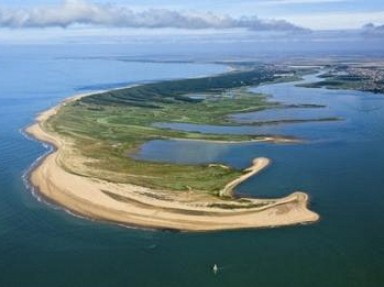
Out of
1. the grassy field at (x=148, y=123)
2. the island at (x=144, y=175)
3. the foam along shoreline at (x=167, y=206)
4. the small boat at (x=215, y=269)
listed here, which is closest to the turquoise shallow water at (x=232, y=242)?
the small boat at (x=215, y=269)

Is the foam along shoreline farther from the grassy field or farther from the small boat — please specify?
the small boat

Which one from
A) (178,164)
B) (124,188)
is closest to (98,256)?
(124,188)

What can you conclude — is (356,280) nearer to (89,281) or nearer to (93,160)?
(89,281)

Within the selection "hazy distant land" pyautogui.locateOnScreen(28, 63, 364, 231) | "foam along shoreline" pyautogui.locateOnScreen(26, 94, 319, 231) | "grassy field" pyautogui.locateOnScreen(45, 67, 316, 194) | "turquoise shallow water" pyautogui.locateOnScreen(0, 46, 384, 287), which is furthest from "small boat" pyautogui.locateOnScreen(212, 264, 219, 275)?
"grassy field" pyautogui.locateOnScreen(45, 67, 316, 194)

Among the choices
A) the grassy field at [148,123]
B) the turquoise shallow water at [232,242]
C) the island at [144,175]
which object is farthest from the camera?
the grassy field at [148,123]

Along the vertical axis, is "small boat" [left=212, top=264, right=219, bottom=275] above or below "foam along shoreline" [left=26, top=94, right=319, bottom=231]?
below

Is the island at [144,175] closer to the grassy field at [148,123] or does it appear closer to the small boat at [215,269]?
the grassy field at [148,123]

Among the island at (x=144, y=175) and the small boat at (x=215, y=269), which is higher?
the island at (x=144, y=175)
